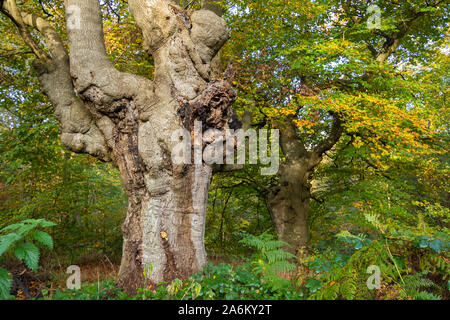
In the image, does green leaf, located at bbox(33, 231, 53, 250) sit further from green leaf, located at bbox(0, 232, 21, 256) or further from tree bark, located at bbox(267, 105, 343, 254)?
tree bark, located at bbox(267, 105, 343, 254)

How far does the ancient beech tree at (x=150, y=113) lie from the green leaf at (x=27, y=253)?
1725 millimetres

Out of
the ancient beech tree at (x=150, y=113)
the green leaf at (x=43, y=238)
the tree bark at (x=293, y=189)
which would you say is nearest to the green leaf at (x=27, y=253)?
the green leaf at (x=43, y=238)

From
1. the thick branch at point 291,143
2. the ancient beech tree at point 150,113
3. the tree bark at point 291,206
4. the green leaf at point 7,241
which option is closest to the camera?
→ the green leaf at point 7,241

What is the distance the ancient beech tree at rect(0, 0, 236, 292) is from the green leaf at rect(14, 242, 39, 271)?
1725mm

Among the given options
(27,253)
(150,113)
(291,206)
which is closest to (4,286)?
(27,253)

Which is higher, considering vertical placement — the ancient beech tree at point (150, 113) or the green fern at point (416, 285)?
the ancient beech tree at point (150, 113)

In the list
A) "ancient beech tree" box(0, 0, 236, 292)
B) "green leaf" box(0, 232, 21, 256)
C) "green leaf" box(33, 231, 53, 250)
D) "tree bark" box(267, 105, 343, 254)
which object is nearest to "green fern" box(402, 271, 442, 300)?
"ancient beech tree" box(0, 0, 236, 292)

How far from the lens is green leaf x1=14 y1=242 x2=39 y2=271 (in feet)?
6.35

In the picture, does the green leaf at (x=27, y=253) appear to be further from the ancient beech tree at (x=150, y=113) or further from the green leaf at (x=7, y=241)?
the ancient beech tree at (x=150, y=113)

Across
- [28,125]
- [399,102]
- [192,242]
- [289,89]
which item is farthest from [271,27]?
[28,125]

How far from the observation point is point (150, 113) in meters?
3.91

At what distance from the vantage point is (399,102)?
5477mm

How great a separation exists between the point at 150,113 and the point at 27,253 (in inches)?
95.4

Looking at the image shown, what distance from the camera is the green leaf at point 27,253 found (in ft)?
6.35
